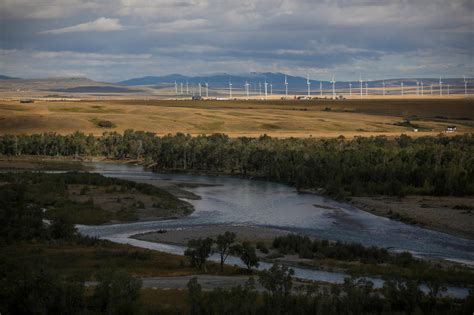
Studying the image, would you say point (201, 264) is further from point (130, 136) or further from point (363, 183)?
point (130, 136)

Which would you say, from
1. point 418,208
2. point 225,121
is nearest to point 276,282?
point 418,208

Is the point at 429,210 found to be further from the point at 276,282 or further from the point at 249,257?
the point at 276,282

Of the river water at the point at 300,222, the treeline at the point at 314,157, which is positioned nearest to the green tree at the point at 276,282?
the river water at the point at 300,222

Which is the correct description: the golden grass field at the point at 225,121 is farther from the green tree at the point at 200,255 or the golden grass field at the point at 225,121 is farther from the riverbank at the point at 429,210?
the green tree at the point at 200,255

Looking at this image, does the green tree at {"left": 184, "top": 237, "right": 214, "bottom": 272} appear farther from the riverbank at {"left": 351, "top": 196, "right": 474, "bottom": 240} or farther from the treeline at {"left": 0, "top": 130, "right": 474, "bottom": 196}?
the treeline at {"left": 0, "top": 130, "right": 474, "bottom": 196}

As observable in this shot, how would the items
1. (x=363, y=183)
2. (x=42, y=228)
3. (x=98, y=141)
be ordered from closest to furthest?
(x=42, y=228)
(x=363, y=183)
(x=98, y=141)

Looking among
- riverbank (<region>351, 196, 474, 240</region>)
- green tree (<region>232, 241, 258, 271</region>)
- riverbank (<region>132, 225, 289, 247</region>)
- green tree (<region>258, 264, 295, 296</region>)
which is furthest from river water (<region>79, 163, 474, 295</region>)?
green tree (<region>258, 264, 295, 296</region>)

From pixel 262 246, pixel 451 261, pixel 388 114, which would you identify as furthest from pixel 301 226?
pixel 388 114
